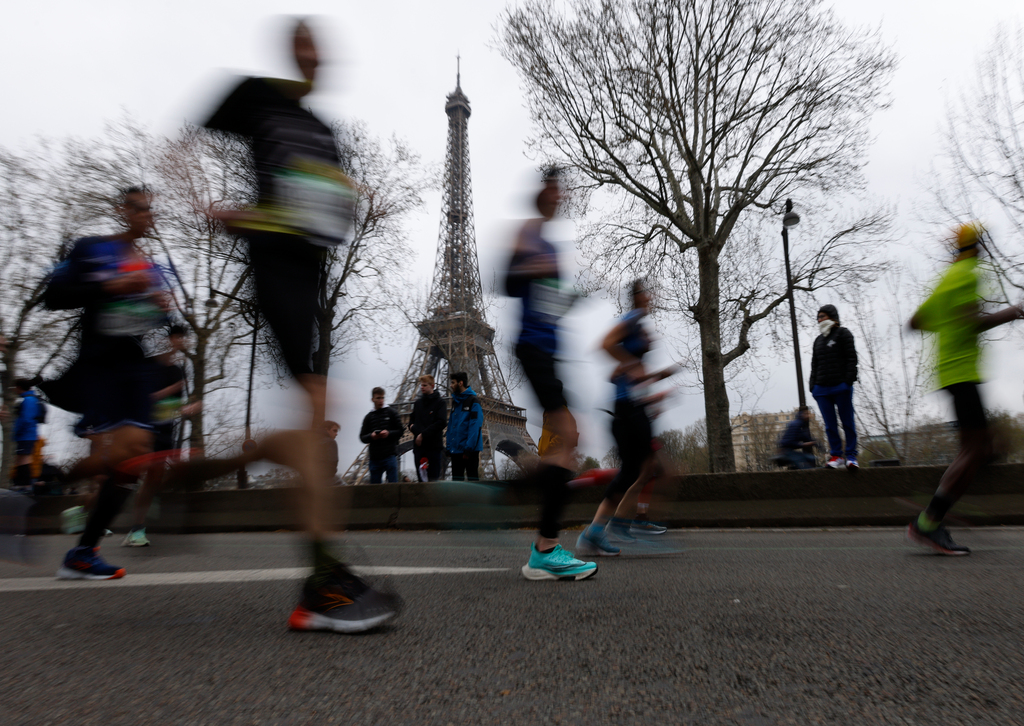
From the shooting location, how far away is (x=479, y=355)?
43.5m

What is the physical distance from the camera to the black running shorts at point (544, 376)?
3123 millimetres

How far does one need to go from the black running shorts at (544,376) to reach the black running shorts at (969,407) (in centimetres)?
242

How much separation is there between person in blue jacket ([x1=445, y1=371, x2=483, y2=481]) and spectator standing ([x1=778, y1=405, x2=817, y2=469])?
3963mm

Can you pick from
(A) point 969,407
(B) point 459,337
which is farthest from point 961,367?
(B) point 459,337

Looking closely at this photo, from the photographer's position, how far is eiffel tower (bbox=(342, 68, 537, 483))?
35.5 metres

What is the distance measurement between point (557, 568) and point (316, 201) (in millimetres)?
1990

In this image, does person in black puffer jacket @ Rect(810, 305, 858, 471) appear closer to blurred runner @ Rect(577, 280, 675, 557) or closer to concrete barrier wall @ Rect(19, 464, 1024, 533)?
concrete barrier wall @ Rect(19, 464, 1024, 533)

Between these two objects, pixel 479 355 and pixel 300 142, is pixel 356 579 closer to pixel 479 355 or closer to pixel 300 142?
pixel 300 142

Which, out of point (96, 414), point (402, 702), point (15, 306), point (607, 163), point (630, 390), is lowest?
point (402, 702)

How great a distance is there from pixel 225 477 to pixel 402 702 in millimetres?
1560

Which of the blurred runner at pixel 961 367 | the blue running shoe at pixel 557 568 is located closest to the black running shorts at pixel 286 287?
the blue running shoe at pixel 557 568

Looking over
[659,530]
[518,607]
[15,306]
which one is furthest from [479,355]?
[518,607]

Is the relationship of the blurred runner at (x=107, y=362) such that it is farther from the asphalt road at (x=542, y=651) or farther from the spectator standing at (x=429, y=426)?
the spectator standing at (x=429, y=426)

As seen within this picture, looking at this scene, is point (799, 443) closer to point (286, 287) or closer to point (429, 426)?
point (429, 426)
